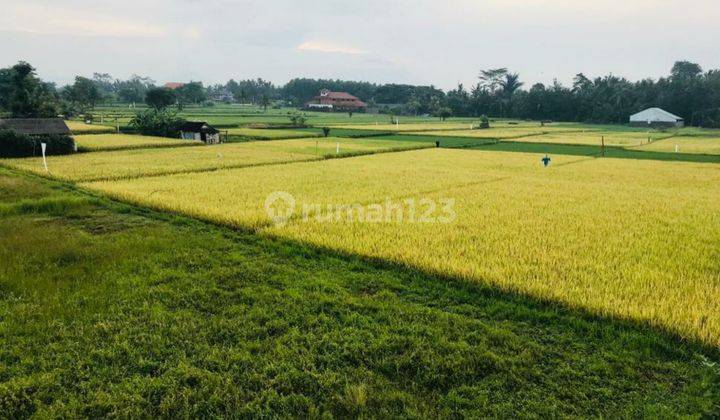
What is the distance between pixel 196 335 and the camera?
621cm

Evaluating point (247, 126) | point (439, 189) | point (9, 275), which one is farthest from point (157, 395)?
point (247, 126)

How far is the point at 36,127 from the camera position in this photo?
30.9 meters

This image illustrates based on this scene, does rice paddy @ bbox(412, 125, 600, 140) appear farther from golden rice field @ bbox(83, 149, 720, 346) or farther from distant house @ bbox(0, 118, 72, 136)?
distant house @ bbox(0, 118, 72, 136)

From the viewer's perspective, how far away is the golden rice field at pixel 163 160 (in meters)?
21.7

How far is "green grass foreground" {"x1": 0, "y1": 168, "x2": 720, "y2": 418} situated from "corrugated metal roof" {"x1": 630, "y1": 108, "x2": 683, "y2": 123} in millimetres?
84551

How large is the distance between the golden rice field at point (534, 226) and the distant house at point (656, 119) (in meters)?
61.3

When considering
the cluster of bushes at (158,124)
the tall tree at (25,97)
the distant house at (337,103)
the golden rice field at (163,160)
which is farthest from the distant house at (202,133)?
the distant house at (337,103)

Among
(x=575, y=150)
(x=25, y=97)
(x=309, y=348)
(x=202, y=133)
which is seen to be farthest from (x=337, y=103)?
(x=309, y=348)

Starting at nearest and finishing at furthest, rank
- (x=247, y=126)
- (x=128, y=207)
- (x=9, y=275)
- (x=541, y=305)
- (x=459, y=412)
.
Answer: (x=459, y=412), (x=541, y=305), (x=9, y=275), (x=128, y=207), (x=247, y=126)

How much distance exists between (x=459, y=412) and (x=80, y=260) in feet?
25.7

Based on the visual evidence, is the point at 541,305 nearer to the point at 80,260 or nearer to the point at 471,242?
the point at 471,242

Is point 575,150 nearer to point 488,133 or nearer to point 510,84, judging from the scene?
point 488,133

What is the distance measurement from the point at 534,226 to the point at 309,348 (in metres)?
7.87

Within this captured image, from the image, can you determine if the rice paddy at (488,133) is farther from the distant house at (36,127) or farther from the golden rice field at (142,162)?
the distant house at (36,127)
